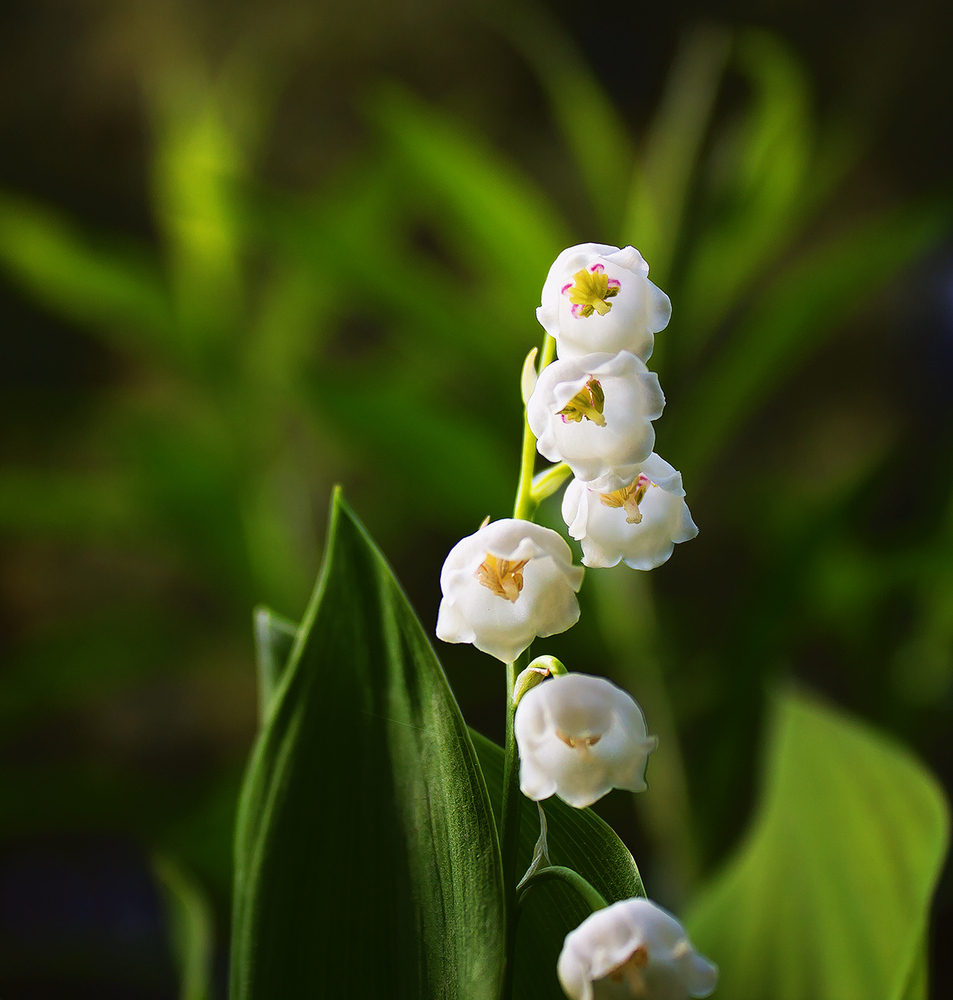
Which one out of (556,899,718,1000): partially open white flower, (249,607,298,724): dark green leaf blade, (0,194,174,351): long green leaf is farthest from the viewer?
(0,194,174,351): long green leaf

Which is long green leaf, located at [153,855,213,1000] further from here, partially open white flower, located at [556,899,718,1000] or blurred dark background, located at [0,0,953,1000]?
partially open white flower, located at [556,899,718,1000]

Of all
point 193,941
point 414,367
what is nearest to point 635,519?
point 193,941

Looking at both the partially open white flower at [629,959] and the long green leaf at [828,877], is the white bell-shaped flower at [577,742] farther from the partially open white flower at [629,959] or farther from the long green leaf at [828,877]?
the long green leaf at [828,877]

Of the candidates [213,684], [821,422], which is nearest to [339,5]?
[821,422]

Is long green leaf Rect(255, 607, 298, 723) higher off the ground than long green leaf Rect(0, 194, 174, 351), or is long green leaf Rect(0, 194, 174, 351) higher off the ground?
long green leaf Rect(0, 194, 174, 351)

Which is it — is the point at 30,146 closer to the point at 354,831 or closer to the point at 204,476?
the point at 204,476

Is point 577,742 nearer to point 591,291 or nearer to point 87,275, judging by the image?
point 591,291

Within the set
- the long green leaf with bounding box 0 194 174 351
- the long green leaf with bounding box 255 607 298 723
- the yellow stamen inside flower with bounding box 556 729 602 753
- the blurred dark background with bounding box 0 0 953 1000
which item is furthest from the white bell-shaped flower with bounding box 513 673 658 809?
the long green leaf with bounding box 0 194 174 351
